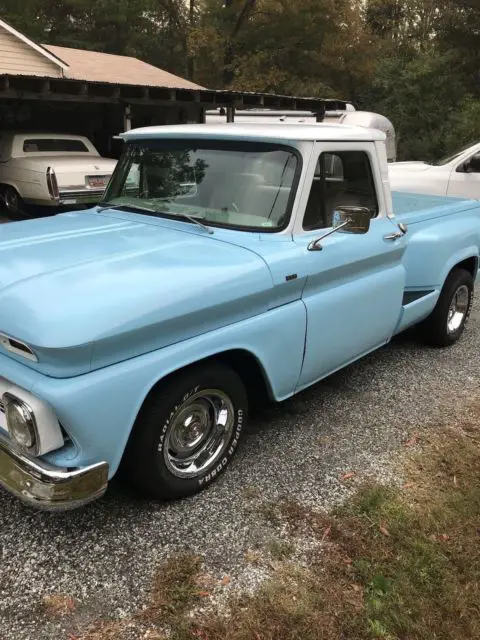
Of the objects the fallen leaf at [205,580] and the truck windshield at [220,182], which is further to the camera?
the truck windshield at [220,182]

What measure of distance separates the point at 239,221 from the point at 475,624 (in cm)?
229

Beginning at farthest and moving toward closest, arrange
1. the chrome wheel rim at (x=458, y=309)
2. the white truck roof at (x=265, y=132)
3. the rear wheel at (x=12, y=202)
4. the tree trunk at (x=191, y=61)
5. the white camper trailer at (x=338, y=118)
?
the tree trunk at (x=191, y=61), the white camper trailer at (x=338, y=118), the rear wheel at (x=12, y=202), the chrome wheel rim at (x=458, y=309), the white truck roof at (x=265, y=132)

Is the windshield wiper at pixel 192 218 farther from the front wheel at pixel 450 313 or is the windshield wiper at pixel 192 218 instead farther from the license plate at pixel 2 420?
the front wheel at pixel 450 313

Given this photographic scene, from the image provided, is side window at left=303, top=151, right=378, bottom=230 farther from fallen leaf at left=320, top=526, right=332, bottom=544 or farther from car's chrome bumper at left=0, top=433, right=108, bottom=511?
car's chrome bumper at left=0, top=433, right=108, bottom=511

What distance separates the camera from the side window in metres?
3.42

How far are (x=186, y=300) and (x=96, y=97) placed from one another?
1243 centimetres

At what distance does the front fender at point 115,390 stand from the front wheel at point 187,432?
0.14m

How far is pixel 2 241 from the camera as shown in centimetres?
312

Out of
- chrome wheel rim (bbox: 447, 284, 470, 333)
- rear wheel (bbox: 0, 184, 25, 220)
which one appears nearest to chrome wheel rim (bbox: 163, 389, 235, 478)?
chrome wheel rim (bbox: 447, 284, 470, 333)

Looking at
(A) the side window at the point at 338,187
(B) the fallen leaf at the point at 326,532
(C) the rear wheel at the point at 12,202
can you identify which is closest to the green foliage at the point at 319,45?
(C) the rear wheel at the point at 12,202

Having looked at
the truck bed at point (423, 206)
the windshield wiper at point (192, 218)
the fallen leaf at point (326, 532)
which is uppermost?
the windshield wiper at point (192, 218)

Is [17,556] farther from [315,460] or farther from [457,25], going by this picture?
[457,25]

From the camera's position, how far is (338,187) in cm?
364

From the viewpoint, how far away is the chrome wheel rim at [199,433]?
2855mm
